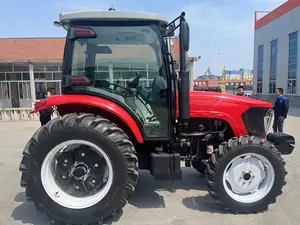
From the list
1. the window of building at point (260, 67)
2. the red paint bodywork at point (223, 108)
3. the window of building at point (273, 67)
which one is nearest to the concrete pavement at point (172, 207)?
the red paint bodywork at point (223, 108)

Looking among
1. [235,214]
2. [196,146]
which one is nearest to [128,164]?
[196,146]

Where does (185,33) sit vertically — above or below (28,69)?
below

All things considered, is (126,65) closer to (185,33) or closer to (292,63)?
(185,33)

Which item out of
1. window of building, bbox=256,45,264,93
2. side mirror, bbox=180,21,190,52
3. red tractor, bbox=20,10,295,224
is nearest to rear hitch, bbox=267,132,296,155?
red tractor, bbox=20,10,295,224

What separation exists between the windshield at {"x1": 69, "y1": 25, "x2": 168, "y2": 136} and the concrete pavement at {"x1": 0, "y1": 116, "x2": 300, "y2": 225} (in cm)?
101

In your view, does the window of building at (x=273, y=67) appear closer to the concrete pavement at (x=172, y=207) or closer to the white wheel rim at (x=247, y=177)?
the concrete pavement at (x=172, y=207)

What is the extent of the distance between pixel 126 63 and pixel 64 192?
170cm

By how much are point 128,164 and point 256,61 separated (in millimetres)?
30314

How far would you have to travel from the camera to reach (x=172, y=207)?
11.2 feet

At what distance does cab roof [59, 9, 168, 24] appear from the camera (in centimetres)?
297

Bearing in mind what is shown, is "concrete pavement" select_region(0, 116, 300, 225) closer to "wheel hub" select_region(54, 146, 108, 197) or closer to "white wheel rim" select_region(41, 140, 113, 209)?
"white wheel rim" select_region(41, 140, 113, 209)

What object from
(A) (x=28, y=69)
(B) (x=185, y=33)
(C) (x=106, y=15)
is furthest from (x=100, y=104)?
(A) (x=28, y=69)

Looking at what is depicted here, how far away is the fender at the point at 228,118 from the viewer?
346 cm

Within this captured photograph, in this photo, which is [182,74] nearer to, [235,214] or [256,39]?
[235,214]
